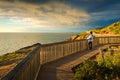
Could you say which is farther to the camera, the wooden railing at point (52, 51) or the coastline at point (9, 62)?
the coastline at point (9, 62)

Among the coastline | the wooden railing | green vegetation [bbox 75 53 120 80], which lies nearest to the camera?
green vegetation [bbox 75 53 120 80]

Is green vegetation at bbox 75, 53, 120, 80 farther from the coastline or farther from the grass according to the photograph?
the coastline

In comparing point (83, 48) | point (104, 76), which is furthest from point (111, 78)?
point (83, 48)

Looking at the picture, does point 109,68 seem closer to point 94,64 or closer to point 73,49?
point 94,64

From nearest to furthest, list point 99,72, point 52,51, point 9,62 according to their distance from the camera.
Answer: point 99,72
point 52,51
point 9,62

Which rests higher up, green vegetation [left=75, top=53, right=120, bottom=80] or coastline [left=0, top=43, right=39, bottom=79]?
green vegetation [left=75, top=53, right=120, bottom=80]

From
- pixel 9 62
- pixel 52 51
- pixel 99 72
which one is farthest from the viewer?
pixel 9 62

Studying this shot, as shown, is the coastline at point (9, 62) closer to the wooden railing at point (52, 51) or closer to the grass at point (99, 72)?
the wooden railing at point (52, 51)

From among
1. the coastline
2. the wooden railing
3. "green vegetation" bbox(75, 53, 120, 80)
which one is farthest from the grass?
the coastline

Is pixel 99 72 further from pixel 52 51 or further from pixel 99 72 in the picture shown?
pixel 52 51

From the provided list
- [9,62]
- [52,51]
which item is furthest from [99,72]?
[9,62]

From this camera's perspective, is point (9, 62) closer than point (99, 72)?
No

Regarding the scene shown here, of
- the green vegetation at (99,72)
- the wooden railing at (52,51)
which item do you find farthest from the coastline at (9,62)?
the green vegetation at (99,72)

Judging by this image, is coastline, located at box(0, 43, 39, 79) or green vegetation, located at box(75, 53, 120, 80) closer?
green vegetation, located at box(75, 53, 120, 80)
